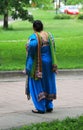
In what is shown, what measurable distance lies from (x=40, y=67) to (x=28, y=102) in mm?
1858

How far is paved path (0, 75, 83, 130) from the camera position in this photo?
1001 centimetres

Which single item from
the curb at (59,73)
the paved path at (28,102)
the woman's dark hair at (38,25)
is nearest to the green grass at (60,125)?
the paved path at (28,102)

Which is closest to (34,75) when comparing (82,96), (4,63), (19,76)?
(82,96)

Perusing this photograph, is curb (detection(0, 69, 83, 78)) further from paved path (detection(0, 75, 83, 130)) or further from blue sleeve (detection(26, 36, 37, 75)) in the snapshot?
blue sleeve (detection(26, 36, 37, 75))

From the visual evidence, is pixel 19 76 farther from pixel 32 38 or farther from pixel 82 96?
pixel 32 38

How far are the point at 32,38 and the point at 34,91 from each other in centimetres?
98

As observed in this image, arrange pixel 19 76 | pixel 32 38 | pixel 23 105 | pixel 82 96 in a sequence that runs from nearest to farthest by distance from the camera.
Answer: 1. pixel 32 38
2. pixel 23 105
3. pixel 82 96
4. pixel 19 76

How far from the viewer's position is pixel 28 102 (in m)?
12.2

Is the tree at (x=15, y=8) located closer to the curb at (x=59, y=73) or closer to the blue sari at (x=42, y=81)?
the curb at (x=59, y=73)

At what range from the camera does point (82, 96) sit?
520 inches

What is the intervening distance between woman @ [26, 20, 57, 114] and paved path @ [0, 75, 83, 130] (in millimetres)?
335

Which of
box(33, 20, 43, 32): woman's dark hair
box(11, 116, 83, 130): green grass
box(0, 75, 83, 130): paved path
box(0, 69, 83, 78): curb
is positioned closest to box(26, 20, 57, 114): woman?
box(33, 20, 43, 32): woman's dark hair

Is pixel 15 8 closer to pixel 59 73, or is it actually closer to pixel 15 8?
pixel 15 8

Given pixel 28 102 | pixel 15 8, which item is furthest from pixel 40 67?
pixel 15 8
